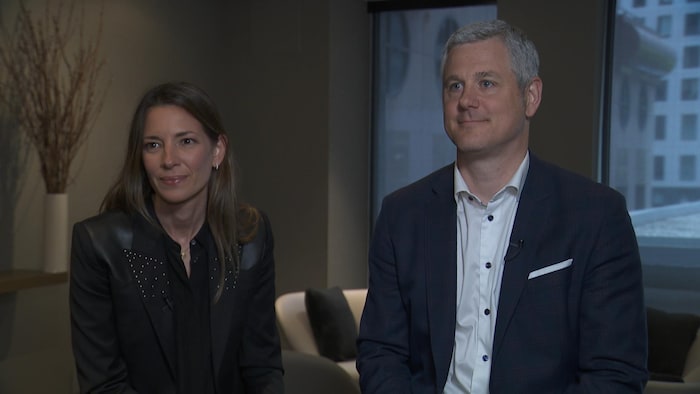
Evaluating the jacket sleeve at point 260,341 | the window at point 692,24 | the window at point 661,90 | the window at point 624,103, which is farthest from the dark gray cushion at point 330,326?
the window at point 692,24

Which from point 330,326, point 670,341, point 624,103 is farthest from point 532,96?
point 624,103

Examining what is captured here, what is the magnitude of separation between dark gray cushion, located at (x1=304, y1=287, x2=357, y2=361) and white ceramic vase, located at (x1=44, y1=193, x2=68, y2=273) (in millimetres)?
1467

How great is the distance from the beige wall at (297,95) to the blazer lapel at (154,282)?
3.37m

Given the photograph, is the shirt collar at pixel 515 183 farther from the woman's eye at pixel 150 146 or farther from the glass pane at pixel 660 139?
the glass pane at pixel 660 139

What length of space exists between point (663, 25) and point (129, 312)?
4.87 m

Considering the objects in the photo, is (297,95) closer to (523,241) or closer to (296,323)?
(296,323)

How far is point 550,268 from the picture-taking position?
1699 millimetres

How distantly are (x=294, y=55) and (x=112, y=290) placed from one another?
15.1ft

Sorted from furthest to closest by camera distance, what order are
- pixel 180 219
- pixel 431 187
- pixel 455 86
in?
pixel 180 219 < pixel 431 187 < pixel 455 86

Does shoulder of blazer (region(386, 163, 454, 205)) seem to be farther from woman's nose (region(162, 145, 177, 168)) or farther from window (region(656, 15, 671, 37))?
window (region(656, 15, 671, 37))

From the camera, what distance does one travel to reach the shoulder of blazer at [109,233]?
203 centimetres

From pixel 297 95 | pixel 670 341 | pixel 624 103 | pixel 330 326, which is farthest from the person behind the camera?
pixel 297 95

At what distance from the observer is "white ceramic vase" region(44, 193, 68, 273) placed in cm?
462

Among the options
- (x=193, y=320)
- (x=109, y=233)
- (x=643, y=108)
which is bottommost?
(x=193, y=320)
